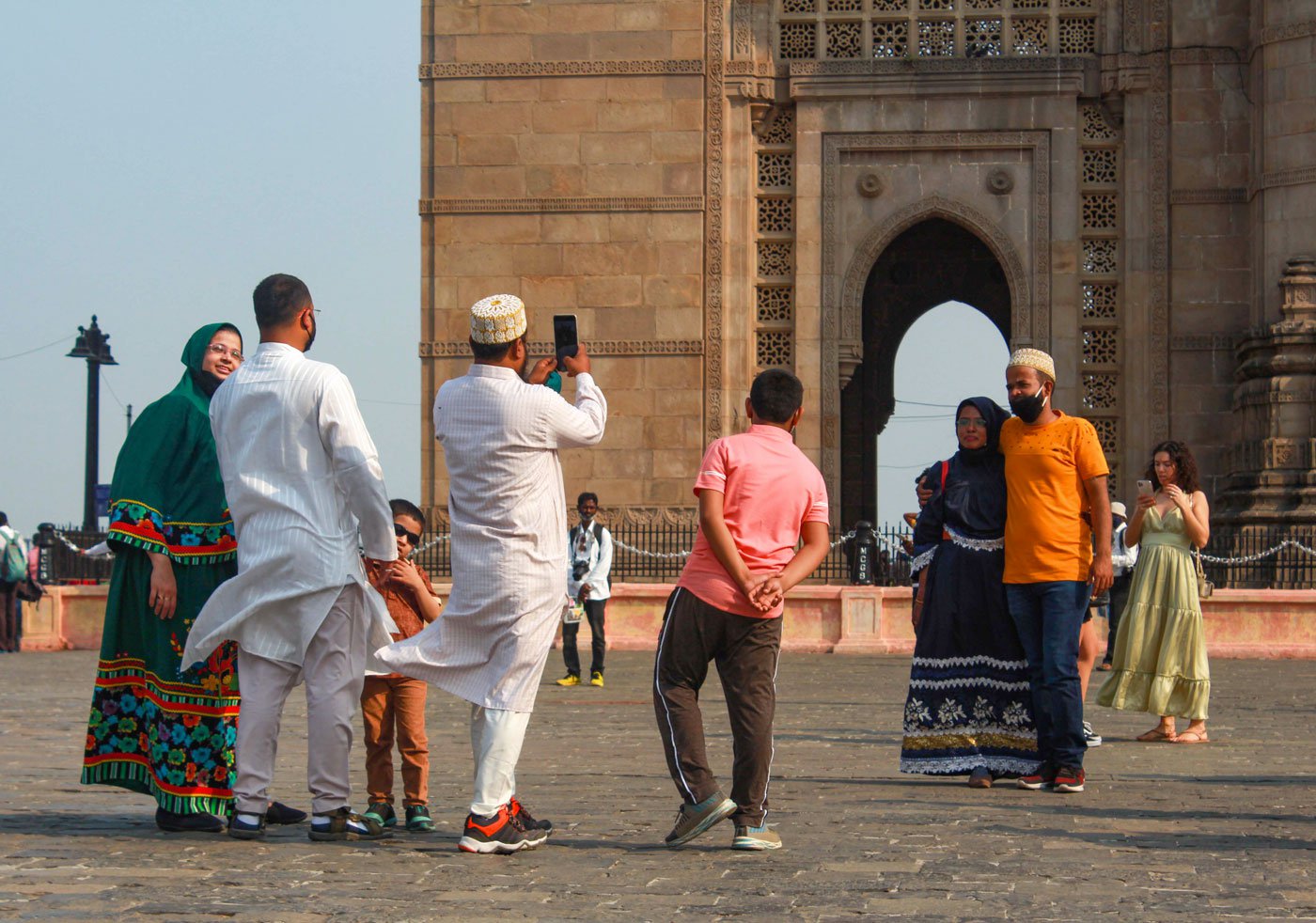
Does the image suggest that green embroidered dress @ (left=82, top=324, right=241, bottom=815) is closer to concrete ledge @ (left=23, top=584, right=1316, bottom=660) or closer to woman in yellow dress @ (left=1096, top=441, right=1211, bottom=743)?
woman in yellow dress @ (left=1096, top=441, right=1211, bottom=743)

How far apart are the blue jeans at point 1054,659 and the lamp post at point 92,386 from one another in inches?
828

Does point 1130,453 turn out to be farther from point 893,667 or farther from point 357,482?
point 357,482

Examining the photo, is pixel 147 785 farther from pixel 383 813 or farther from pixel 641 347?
pixel 641 347

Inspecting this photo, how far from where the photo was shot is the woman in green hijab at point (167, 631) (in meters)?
6.39

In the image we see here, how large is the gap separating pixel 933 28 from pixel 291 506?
17365 mm

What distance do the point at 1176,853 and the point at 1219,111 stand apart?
55.7ft

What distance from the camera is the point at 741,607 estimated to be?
615cm

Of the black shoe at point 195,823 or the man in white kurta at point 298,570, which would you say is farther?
the black shoe at point 195,823

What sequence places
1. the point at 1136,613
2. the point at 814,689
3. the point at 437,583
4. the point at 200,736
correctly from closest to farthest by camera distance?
the point at 200,736 → the point at 1136,613 → the point at 814,689 → the point at 437,583

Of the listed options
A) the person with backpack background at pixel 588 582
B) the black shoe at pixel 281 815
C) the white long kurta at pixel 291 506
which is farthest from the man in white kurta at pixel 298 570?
the person with backpack background at pixel 588 582

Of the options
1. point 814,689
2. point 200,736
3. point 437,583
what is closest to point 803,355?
point 437,583

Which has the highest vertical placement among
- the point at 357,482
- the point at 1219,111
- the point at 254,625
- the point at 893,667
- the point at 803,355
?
the point at 1219,111

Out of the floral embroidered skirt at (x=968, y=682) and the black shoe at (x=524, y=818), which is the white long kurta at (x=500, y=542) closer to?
the black shoe at (x=524, y=818)

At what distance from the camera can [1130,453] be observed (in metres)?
21.6
